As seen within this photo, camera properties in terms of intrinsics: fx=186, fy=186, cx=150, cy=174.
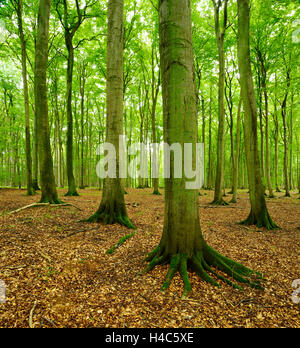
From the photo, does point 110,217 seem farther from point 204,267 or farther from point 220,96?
point 220,96

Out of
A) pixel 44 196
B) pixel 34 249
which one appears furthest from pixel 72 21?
pixel 34 249

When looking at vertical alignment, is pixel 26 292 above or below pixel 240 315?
above

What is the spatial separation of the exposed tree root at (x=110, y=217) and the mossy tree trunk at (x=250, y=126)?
4.62m

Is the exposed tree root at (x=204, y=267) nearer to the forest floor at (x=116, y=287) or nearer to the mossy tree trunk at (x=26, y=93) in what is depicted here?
the forest floor at (x=116, y=287)

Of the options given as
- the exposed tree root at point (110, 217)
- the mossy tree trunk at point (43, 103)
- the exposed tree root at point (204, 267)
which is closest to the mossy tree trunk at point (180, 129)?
the exposed tree root at point (204, 267)

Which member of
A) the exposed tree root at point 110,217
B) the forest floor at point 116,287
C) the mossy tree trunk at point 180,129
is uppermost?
the mossy tree trunk at point 180,129

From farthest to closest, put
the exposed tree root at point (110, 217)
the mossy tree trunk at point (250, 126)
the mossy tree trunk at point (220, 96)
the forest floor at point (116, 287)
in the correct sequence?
the mossy tree trunk at point (220, 96) → the mossy tree trunk at point (250, 126) → the exposed tree root at point (110, 217) → the forest floor at point (116, 287)

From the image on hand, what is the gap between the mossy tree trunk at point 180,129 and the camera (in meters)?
3.16

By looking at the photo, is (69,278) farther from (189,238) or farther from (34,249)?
(189,238)

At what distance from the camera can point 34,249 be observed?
12.4 ft

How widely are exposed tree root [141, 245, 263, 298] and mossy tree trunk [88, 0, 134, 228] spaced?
2.67 m

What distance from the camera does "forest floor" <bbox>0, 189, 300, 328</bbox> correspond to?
230cm

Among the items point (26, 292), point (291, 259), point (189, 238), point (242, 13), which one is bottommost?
point (291, 259)
